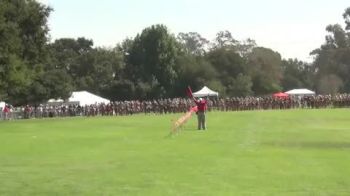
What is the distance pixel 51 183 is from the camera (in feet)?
47.9

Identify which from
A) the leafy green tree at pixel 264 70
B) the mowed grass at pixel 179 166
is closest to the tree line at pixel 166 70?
the leafy green tree at pixel 264 70

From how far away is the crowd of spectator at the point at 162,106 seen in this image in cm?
7138

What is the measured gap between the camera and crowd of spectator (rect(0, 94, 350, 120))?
71.4 metres

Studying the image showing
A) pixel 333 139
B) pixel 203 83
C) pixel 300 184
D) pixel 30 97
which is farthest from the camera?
pixel 203 83

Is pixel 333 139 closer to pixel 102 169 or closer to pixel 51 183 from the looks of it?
pixel 102 169

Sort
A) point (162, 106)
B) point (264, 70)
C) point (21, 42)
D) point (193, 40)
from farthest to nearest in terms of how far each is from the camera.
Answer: point (193, 40)
point (264, 70)
point (162, 106)
point (21, 42)

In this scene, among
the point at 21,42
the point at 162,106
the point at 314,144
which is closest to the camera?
the point at 314,144

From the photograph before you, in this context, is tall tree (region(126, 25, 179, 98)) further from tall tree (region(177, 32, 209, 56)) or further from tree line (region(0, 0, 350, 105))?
tall tree (region(177, 32, 209, 56))

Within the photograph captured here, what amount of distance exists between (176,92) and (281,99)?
30.2 metres

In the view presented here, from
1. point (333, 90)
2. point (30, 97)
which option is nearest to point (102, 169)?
point (30, 97)

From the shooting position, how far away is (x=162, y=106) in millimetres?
71875

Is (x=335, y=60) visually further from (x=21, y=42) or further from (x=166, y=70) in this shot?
(x=21, y=42)

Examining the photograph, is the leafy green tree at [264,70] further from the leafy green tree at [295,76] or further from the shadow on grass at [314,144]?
the shadow on grass at [314,144]

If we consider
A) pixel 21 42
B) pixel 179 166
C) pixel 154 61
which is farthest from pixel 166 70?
pixel 179 166
